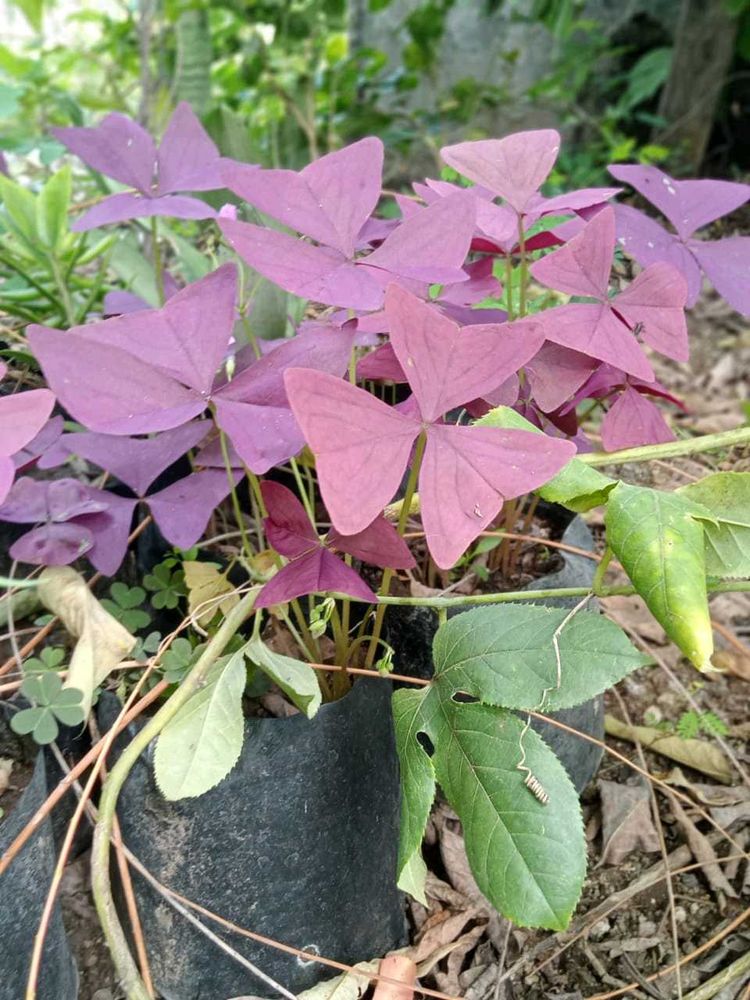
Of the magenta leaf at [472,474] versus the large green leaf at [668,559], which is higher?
the magenta leaf at [472,474]

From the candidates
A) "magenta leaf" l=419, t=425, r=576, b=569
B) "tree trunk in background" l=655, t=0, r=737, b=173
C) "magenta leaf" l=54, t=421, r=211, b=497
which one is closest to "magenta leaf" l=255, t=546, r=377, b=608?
"magenta leaf" l=419, t=425, r=576, b=569

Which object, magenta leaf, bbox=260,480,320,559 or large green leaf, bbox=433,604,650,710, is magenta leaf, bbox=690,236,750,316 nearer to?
large green leaf, bbox=433,604,650,710

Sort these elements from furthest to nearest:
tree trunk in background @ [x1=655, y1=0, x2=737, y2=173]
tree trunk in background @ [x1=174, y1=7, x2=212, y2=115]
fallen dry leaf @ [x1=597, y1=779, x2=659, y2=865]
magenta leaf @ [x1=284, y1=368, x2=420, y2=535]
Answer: tree trunk in background @ [x1=655, y1=0, x2=737, y2=173], tree trunk in background @ [x1=174, y1=7, x2=212, y2=115], fallen dry leaf @ [x1=597, y1=779, x2=659, y2=865], magenta leaf @ [x1=284, y1=368, x2=420, y2=535]

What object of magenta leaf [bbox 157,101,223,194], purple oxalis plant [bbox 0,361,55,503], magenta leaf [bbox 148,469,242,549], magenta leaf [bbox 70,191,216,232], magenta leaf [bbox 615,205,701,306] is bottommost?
magenta leaf [bbox 148,469,242,549]

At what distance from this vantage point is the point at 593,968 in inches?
32.0

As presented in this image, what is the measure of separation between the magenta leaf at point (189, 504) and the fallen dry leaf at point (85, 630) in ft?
0.31

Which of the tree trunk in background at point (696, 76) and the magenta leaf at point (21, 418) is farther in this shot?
the tree trunk in background at point (696, 76)

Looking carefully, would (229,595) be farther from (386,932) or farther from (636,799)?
(636,799)

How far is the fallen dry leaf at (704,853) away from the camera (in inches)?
35.0

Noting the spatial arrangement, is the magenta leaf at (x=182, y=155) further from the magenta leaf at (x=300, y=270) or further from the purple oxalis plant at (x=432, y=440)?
the purple oxalis plant at (x=432, y=440)

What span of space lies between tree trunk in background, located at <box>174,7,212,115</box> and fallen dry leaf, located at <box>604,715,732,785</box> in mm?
1954

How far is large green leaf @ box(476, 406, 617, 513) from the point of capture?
0.58 m

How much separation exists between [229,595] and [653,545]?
14.8 inches

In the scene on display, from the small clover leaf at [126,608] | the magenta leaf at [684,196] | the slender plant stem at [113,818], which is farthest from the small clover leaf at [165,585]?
the magenta leaf at [684,196]
